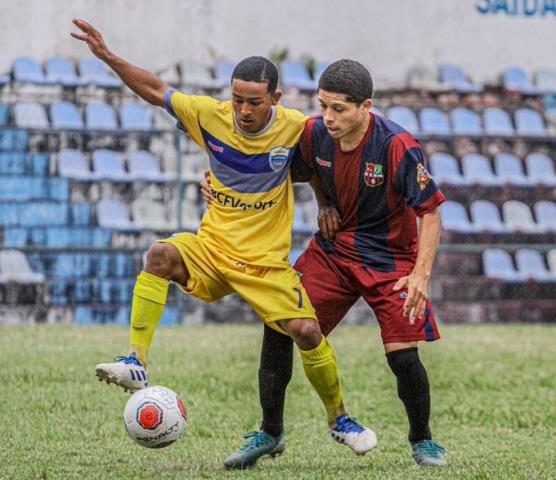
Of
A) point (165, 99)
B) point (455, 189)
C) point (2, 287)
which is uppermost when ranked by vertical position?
point (165, 99)

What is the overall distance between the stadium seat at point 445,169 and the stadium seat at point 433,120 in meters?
0.59

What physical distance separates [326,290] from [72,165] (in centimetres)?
930

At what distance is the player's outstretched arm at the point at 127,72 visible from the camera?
5.79 metres

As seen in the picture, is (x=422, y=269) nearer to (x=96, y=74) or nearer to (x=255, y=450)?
(x=255, y=450)

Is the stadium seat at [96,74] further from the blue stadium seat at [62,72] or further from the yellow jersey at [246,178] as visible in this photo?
the yellow jersey at [246,178]

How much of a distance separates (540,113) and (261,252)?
1239 centimetres

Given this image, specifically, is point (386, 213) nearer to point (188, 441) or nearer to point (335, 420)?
point (335, 420)

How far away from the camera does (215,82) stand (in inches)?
635

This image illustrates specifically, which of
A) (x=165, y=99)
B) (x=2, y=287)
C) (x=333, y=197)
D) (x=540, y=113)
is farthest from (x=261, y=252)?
(x=540, y=113)

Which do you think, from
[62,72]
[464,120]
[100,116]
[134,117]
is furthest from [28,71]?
[464,120]

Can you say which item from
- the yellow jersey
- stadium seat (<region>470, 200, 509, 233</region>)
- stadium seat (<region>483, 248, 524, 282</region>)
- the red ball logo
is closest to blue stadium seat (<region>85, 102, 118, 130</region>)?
stadium seat (<region>470, 200, 509, 233</region>)

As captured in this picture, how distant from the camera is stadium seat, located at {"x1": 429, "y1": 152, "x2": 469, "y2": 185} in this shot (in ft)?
52.1

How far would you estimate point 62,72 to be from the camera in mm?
15969

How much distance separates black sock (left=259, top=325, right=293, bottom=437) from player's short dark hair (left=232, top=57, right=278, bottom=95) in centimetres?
114
